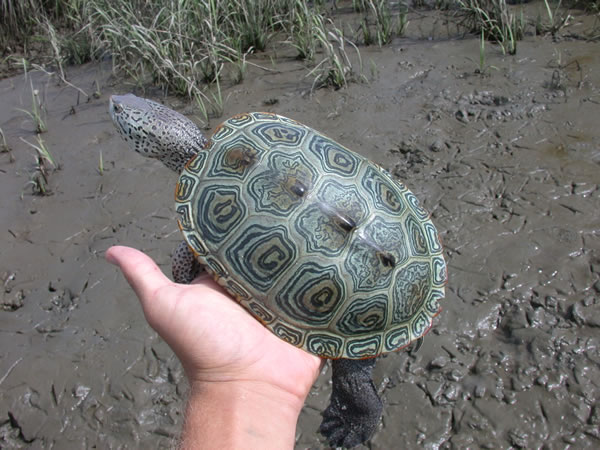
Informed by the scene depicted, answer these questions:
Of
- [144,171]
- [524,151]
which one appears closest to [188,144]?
→ [144,171]

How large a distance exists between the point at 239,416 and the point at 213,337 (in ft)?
1.01

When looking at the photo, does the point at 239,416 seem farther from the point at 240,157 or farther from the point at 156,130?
the point at 156,130

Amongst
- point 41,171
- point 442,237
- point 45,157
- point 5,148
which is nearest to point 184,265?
point 442,237

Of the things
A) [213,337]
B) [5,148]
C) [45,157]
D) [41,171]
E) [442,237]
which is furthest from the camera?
[5,148]

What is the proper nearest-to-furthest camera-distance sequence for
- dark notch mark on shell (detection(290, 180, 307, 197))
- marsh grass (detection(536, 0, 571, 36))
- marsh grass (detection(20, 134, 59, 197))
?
dark notch mark on shell (detection(290, 180, 307, 197)) → marsh grass (detection(20, 134, 59, 197)) → marsh grass (detection(536, 0, 571, 36))

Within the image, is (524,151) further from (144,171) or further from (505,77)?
(144,171)

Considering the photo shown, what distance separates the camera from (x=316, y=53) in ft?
17.6

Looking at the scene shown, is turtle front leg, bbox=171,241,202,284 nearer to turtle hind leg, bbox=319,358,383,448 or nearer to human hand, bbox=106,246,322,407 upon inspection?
human hand, bbox=106,246,322,407

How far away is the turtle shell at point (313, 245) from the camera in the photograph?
6.57 ft

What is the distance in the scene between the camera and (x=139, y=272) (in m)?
2.01

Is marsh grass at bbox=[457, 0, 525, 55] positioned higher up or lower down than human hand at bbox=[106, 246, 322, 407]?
lower down

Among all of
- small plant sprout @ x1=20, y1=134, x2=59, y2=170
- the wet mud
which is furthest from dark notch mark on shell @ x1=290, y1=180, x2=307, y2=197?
small plant sprout @ x1=20, y1=134, x2=59, y2=170

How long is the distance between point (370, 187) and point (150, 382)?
1.68m

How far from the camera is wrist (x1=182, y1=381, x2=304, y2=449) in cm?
172
